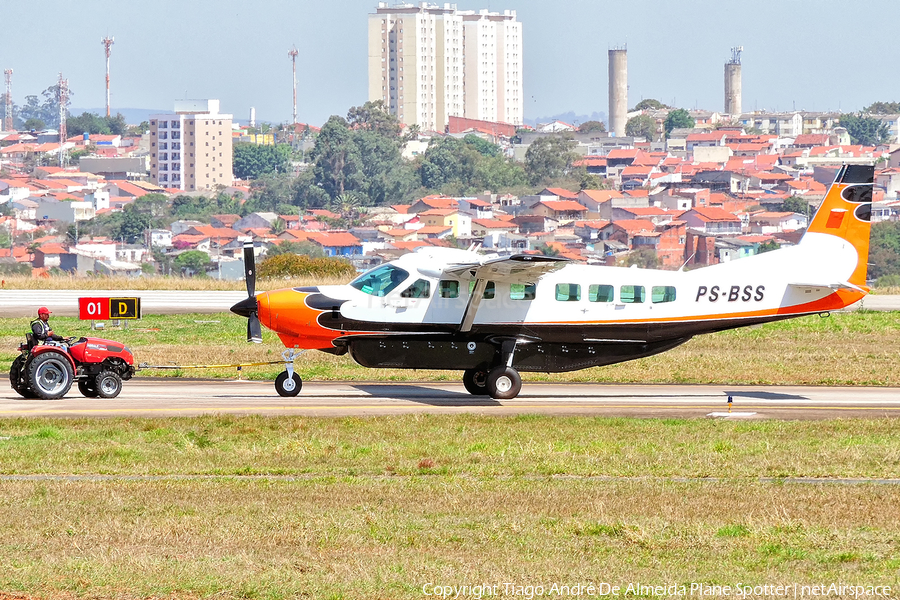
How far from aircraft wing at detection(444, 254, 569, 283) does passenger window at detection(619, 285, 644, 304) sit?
1.74 metres

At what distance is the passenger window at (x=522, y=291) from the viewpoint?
24.0 m

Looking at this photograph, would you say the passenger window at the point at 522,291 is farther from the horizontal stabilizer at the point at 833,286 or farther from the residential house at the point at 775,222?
the residential house at the point at 775,222

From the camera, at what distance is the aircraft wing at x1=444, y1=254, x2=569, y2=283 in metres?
22.3

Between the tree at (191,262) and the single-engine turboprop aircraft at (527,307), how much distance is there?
95855 millimetres

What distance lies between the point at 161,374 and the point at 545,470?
46.9ft

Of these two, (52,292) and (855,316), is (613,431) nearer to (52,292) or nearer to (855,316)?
(855,316)

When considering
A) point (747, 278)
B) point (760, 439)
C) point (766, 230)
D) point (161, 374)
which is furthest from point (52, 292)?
point (766, 230)

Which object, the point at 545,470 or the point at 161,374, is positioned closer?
the point at 545,470

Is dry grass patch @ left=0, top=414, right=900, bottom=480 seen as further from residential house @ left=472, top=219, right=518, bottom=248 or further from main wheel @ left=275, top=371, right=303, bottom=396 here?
residential house @ left=472, top=219, right=518, bottom=248

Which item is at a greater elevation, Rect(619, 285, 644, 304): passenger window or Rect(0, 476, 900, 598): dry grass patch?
Rect(619, 285, 644, 304): passenger window

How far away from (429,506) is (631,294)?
38.3ft

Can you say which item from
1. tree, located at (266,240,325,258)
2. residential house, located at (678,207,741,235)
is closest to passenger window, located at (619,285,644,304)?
tree, located at (266,240,325,258)

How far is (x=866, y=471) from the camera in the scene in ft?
52.7

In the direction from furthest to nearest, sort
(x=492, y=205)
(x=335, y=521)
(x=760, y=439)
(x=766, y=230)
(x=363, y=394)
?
1. (x=492, y=205)
2. (x=766, y=230)
3. (x=363, y=394)
4. (x=760, y=439)
5. (x=335, y=521)
